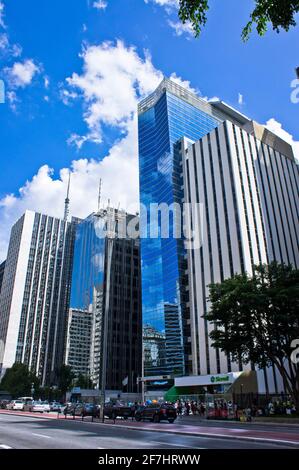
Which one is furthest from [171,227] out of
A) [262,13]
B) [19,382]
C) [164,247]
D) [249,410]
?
[262,13]

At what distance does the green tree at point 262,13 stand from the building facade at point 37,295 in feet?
486

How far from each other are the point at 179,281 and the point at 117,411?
51.0 meters

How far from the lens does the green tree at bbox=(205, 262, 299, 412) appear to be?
3475 cm

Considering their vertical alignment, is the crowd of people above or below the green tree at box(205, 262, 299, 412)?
→ below

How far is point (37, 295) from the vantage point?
156 meters

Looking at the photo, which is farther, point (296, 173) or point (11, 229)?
point (11, 229)

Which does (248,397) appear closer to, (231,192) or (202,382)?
(202,382)

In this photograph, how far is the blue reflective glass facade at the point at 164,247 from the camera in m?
87.7

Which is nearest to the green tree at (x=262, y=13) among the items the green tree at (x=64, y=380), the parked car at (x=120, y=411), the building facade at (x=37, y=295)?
the parked car at (x=120, y=411)

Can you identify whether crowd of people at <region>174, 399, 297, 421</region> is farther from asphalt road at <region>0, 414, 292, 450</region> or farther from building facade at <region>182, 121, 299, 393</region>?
building facade at <region>182, 121, 299, 393</region>

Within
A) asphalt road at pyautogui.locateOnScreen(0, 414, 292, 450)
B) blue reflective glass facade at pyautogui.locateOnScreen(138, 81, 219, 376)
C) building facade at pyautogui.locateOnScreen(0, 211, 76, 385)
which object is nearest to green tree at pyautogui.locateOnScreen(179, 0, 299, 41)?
asphalt road at pyautogui.locateOnScreen(0, 414, 292, 450)
